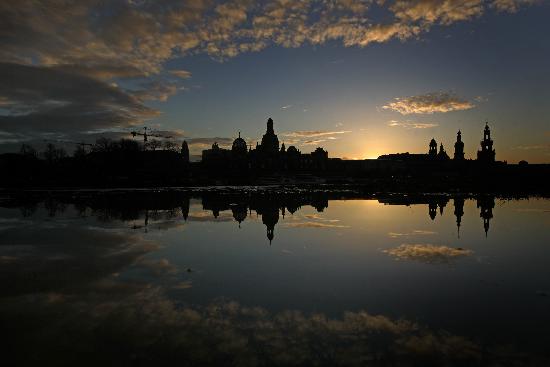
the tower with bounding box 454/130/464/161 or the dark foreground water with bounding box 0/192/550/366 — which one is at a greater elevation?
the tower with bounding box 454/130/464/161

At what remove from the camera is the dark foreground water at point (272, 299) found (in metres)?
7.14

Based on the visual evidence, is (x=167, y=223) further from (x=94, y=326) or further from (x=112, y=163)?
(x=112, y=163)

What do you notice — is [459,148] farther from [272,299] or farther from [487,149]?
[272,299]

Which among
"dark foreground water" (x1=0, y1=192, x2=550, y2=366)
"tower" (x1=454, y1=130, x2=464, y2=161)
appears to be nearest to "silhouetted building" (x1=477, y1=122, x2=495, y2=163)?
"tower" (x1=454, y1=130, x2=464, y2=161)

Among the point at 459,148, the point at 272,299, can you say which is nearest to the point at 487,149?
the point at 459,148

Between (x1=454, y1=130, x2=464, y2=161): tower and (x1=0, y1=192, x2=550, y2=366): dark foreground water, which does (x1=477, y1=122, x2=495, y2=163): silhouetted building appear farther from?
(x1=0, y1=192, x2=550, y2=366): dark foreground water

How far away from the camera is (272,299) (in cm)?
998

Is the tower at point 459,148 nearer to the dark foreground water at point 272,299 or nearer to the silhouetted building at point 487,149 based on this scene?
the silhouetted building at point 487,149

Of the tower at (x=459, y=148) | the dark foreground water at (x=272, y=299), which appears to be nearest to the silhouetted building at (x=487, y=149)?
the tower at (x=459, y=148)

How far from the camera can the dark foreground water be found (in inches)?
281

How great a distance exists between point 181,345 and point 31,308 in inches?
184

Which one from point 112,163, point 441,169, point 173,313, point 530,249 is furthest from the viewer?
point 441,169

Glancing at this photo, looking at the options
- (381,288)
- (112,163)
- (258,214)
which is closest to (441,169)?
(112,163)

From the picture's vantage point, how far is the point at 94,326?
820 cm
